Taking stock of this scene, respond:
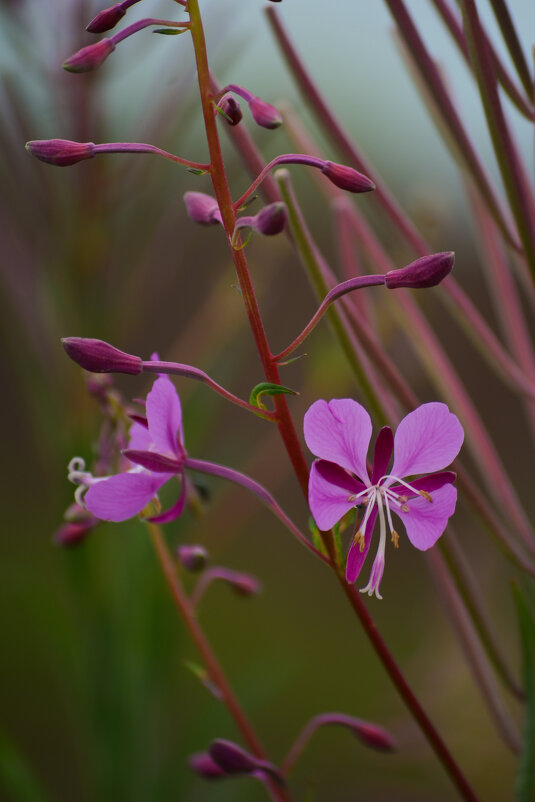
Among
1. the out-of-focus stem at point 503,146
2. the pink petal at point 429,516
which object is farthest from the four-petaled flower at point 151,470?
the out-of-focus stem at point 503,146

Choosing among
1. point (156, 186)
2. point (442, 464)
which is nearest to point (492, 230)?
point (442, 464)

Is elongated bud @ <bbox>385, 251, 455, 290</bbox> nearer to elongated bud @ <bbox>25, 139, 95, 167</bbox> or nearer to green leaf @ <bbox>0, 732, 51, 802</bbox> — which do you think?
elongated bud @ <bbox>25, 139, 95, 167</bbox>

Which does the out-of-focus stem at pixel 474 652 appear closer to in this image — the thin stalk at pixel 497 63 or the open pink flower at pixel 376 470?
the open pink flower at pixel 376 470

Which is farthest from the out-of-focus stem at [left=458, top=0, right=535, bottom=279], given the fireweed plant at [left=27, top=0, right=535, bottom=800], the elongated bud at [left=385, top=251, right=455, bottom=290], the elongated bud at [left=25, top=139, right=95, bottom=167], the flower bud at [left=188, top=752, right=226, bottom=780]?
the flower bud at [left=188, top=752, right=226, bottom=780]

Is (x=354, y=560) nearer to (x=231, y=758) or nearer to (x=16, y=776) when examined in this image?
(x=231, y=758)

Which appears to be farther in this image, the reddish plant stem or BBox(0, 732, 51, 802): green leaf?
BBox(0, 732, 51, 802): green leaf

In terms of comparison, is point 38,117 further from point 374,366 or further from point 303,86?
point 374,366
